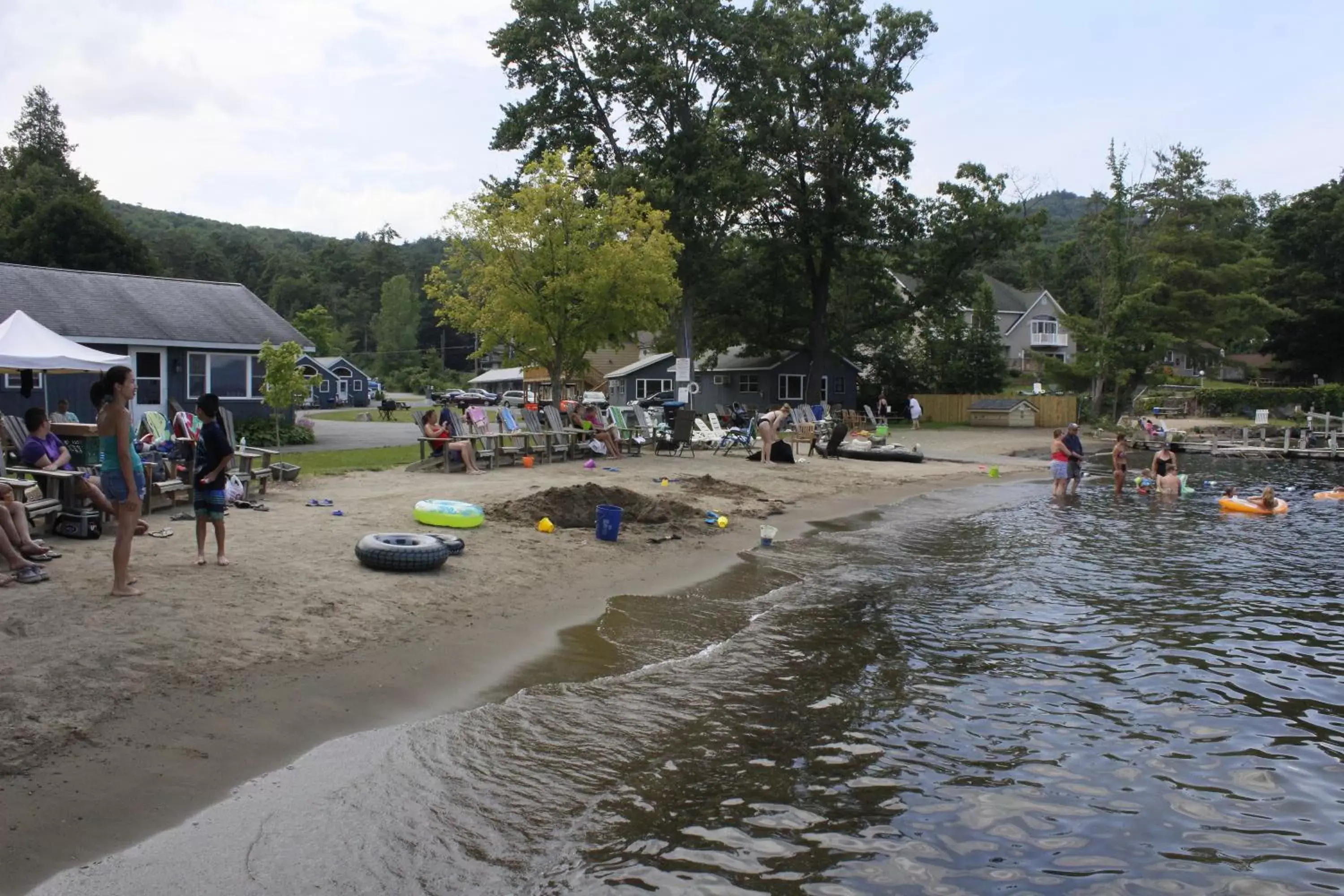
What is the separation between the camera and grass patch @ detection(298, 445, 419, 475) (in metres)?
18.5

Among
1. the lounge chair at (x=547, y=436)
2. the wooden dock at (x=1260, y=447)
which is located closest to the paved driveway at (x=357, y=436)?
the lounge chair at (x=547, y=436)

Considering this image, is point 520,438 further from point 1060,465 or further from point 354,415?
point 354,415

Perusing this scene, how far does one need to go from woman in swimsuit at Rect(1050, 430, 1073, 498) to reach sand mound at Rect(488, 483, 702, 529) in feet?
34.5

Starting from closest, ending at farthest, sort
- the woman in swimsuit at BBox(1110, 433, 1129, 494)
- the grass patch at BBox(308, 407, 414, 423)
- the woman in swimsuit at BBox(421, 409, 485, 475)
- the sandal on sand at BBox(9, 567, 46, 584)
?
the sandal on sand at BBox(9, 567, 46, 584) < the woman in swimsuit at BBox(421, 409, 485, 475) < the woman in swimsuit at BBox(1110, 433, 1129, 494) < the grass patch at BBox(308, 407, 414, 423)

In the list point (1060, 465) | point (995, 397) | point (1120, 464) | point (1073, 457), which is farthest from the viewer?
point (995, 397)

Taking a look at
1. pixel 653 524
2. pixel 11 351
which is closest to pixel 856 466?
pixel 653 524

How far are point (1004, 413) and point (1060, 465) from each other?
25450 millimetres

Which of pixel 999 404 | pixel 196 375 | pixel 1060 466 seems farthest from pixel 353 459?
pixel 999 404

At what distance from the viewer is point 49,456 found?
9.93 metres

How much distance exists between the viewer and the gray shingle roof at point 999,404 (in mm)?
46031

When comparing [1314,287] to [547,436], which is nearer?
[547,436]

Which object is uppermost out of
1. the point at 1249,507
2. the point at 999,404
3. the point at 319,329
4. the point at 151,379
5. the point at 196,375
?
the point at 319,329

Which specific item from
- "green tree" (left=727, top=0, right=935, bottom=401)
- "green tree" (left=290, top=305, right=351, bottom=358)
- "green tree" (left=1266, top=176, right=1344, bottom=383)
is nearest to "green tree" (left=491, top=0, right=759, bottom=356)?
"green tree" (left=727, top=0, right=935, bottom=401)

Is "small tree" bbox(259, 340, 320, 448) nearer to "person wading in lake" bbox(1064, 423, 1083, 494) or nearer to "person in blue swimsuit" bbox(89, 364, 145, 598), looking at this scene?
"person in blue swimsuit" bbox(89, 364, 145, 598)
